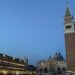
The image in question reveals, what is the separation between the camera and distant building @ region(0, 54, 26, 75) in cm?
10256

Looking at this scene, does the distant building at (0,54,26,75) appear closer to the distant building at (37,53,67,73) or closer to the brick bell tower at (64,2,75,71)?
the brick bell tower at (64,2,75,71)

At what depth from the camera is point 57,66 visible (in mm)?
172250

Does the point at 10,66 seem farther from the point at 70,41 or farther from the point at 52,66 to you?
the point at 52,66

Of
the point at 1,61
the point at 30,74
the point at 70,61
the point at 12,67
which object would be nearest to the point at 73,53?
the point at 70,61

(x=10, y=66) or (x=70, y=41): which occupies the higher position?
(x=70, y=41)

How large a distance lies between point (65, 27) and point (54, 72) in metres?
33.3

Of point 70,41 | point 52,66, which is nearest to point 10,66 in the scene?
point 70,41

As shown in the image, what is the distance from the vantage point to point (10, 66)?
112 m

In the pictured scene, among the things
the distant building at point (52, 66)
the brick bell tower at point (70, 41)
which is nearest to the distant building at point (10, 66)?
the brick bell tower at point (70, 41)

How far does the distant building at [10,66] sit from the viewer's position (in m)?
103

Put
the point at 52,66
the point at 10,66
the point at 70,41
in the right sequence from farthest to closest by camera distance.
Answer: the point at 52,66
the point at 70,41
the point at 10,66

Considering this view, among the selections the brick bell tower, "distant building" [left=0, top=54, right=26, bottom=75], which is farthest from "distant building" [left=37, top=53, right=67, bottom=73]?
"distant building" [left=0, top=54, right=26, bottom=75]

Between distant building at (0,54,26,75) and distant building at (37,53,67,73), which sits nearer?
distant building at (0,54,26,75)

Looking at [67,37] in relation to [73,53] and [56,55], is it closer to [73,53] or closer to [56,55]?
[73,53]
